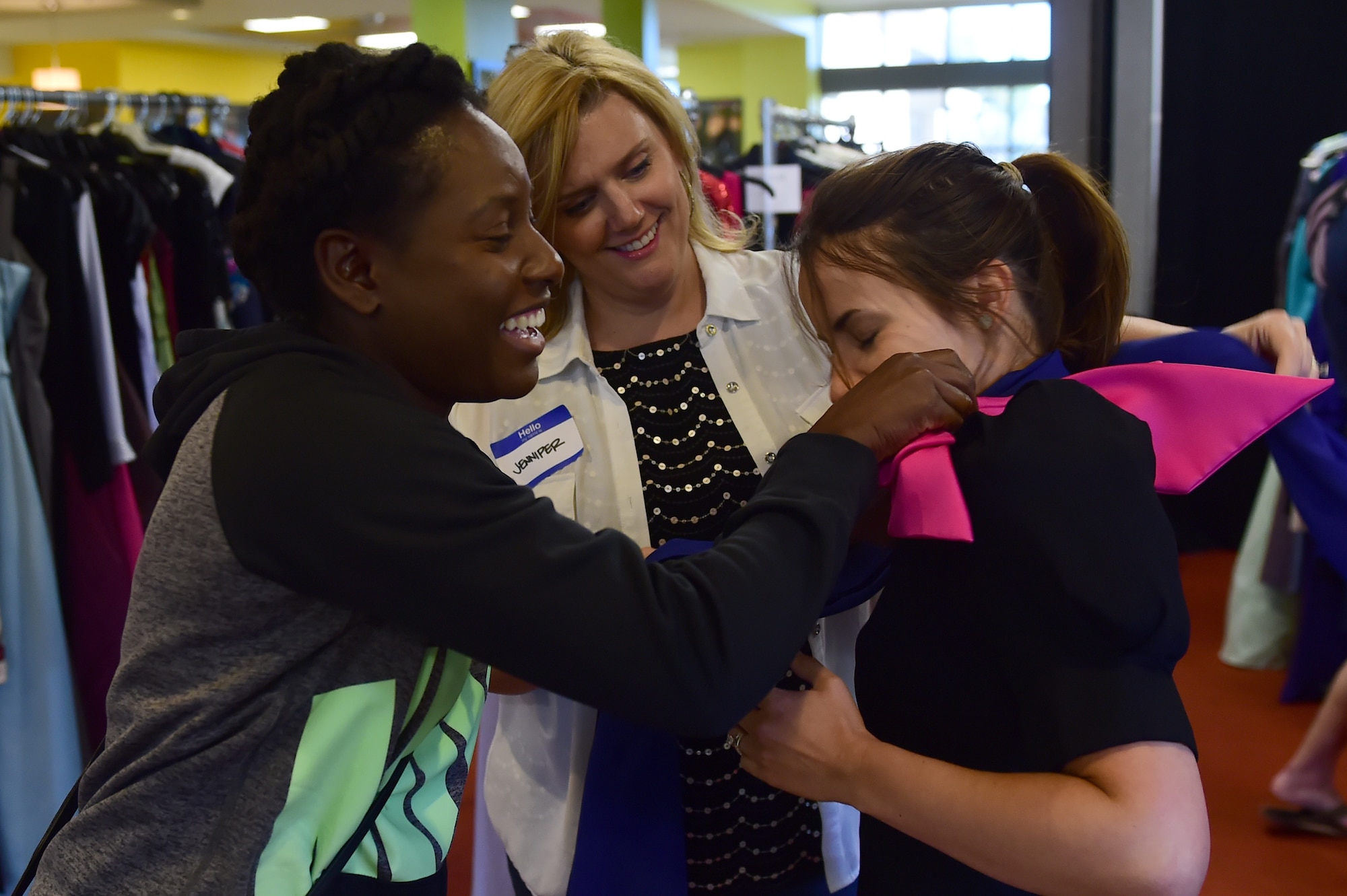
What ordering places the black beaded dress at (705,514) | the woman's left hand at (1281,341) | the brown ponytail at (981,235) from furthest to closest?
1. the black beaded dress at (705,514)
2. the woman's left hand at (1281,341)
3. the brown ponytail at (981,235)

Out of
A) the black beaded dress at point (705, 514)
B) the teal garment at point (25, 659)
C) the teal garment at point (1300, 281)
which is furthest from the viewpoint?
the teal garment at point (1300, 281)

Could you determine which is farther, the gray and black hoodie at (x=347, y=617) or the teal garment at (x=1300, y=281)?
the teal garment at (x=1300, y=281)

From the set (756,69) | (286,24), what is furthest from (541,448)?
(756,69)

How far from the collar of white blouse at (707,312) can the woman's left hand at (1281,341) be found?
68cm

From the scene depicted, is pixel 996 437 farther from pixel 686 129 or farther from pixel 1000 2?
pixel 1000 2

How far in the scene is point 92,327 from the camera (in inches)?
106

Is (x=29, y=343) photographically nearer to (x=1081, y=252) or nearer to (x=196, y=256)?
(x=196, y=256)

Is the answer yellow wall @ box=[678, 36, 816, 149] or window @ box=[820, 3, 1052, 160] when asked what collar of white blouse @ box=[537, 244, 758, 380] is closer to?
window @ box=[820, 3, 1052, 160]

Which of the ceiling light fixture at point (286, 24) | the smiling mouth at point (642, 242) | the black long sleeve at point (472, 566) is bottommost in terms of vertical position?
the black long sleeve at point (472, 566)

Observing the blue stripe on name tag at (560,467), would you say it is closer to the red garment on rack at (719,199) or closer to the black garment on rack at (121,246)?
the red garment on rack at (719,199)

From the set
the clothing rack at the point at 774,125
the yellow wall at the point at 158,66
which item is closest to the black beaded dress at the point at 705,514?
the clothing rack at the point at 774,125

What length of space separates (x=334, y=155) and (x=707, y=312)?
0.87 m

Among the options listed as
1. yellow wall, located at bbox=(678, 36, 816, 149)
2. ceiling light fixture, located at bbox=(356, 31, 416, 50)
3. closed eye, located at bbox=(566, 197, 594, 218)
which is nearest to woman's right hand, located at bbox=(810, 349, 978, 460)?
closed eye, located at bbox=(566, 197, 594, 218)

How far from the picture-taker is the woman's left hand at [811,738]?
95 centimetres
